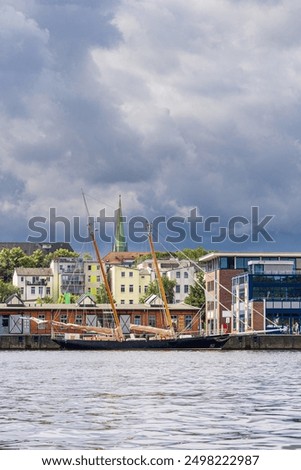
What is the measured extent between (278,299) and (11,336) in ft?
137

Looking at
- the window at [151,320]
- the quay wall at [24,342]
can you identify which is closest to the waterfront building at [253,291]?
the window at [151,320]

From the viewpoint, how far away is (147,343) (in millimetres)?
154875

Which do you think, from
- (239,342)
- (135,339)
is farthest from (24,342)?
(239,342)

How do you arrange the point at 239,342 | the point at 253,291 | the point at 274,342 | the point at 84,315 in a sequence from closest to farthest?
the point at 274,342 < the point at 239,342 < the point at 253,291 < the point at 84,315

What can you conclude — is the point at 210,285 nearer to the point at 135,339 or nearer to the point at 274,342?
the point at 135,339

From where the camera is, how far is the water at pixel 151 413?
30.8 meters

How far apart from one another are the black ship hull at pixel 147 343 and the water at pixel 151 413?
8287 centimetres

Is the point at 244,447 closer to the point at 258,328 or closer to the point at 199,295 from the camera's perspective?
the point at 258,328

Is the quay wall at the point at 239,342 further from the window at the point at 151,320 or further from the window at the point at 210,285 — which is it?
the window at the point at 210,285

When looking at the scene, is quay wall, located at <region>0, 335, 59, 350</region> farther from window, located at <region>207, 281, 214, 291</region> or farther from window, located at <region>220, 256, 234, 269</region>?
window, located at <region>220, 256, 234, 269</region>

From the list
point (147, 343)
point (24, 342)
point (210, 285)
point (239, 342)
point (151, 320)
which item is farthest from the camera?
point (151, 320)

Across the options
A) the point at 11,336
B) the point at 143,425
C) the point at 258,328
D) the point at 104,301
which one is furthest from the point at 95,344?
the point at 143,425

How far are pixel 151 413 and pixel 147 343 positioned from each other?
116 metres

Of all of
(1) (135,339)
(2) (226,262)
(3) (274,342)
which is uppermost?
(2) (226,262)
